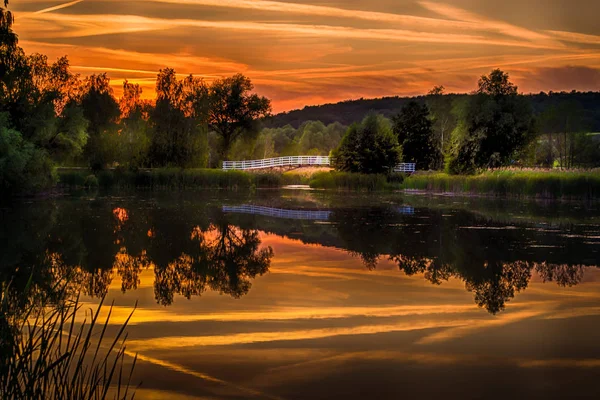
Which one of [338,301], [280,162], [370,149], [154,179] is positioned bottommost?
[338,301]

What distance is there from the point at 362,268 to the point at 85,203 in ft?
74.5

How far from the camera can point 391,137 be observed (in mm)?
58906

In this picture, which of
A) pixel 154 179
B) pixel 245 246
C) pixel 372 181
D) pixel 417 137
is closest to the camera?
pixel 245 246

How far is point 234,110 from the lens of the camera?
288 ft

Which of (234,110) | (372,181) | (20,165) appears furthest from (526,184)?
(234,110)

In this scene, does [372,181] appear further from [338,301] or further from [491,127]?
[338,301]

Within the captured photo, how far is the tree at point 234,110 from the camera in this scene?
8775cm

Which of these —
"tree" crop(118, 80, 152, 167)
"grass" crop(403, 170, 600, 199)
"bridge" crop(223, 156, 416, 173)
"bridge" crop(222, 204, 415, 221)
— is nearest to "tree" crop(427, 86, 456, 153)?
"bridge" crop(223, 156, 416, 173)

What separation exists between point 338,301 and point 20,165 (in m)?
23.8

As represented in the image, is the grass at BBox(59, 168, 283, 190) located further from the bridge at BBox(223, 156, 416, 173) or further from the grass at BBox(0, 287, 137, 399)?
the grass at BBox(0, 287, 137, 399)

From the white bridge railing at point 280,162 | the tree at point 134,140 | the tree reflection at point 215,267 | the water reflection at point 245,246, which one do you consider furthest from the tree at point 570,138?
the tree reflection at point 215,267

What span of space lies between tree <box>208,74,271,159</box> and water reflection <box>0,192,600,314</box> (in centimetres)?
5858

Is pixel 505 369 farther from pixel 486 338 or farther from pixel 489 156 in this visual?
pixel 489 156

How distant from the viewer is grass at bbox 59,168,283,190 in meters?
52.5
